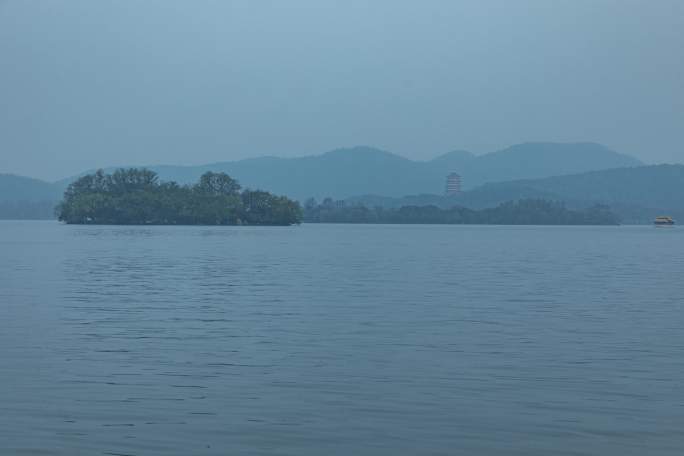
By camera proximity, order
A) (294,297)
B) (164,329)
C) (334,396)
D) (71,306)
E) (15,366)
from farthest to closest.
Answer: (294,297)
(71,306)
(164,329)
(15,366)
(334,396)

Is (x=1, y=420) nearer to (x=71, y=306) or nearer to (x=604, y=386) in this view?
(x=604, y=386)

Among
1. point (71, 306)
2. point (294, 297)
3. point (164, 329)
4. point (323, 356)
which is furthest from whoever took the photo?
point (294, 297)

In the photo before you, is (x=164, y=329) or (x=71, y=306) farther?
(x=71, y=306)

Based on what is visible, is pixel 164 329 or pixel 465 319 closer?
pixel 164 329

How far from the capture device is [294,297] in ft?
142

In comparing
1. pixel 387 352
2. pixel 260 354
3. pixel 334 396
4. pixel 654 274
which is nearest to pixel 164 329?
pixel 260 354

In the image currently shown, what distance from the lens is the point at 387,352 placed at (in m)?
26.5

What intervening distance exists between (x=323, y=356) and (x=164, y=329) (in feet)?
25.0

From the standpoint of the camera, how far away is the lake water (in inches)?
675

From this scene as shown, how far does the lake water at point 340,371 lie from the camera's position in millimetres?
17156

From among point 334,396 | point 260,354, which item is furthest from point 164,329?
point 334,396

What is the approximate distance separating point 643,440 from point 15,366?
47.9ft

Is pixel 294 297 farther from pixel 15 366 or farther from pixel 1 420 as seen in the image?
pixel 1 420

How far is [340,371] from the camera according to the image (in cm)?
2342
